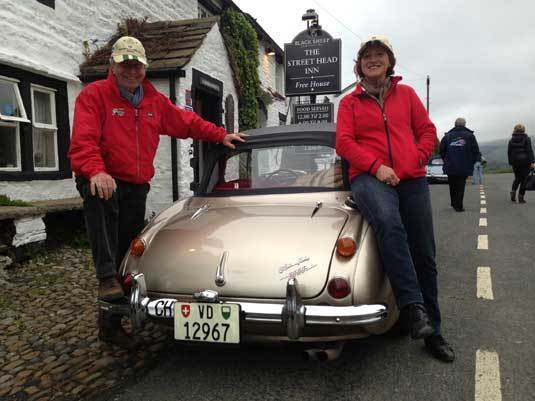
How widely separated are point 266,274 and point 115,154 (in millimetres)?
1459

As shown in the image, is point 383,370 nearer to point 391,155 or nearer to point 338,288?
point 338,288

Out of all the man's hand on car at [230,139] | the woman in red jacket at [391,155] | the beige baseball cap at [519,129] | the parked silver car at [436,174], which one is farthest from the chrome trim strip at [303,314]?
the parked silver car at [436,174]

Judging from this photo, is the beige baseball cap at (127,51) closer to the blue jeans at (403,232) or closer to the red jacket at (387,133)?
the red jacket at (387,133)

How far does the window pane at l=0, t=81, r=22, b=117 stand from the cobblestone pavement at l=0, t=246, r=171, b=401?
9.11 ft

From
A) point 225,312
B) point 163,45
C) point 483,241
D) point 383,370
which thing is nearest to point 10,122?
point 163,45

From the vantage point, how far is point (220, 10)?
13477mm

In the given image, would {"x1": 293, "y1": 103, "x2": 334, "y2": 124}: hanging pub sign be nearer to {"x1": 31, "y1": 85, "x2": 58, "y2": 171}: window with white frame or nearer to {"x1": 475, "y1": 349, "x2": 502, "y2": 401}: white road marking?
{"x1": 31, "y1": 85, "x2": 58, "y2": 171}: window with white frame

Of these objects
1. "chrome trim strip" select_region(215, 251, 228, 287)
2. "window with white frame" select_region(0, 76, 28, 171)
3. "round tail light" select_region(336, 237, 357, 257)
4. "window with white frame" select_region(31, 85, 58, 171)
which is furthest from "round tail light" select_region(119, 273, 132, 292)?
"window with white frame" select_region(31, 85, 58, 171)

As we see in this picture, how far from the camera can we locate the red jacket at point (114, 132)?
297cm

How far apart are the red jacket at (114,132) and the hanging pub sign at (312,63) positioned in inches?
319

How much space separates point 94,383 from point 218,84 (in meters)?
8.33

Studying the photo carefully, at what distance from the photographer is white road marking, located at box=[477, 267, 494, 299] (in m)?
4.11

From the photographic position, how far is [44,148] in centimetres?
759

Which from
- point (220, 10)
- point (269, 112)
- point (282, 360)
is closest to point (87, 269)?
point (282, 360)
